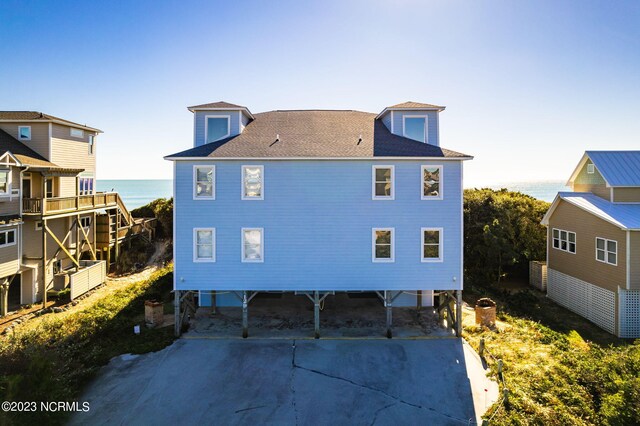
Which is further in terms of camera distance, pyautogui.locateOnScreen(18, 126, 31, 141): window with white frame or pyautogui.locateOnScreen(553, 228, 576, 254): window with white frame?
pyautogui.locateOnScreen(18, 126, 31, 141): window with white frame

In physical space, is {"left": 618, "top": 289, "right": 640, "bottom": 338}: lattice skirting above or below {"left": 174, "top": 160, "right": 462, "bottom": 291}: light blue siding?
below

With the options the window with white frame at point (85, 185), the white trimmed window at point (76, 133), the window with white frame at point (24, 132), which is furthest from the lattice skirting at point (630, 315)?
Result: the window with white frame at point (24, 132)

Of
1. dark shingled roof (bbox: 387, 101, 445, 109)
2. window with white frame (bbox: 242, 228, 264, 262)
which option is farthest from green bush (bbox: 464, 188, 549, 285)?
window with white frame (bbox: 242, 228, 264, 262)

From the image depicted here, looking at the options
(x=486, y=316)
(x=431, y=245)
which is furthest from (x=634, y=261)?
(x=431, y=245)

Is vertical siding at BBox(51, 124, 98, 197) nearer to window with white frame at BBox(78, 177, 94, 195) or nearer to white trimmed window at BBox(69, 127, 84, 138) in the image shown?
white trimmed window at BBox(69, 127, 84, 138)

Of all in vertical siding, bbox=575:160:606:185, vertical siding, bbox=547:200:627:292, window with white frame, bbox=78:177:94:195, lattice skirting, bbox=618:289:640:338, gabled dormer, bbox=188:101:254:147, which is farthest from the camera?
window with white frame, bbox=78:177:94:195

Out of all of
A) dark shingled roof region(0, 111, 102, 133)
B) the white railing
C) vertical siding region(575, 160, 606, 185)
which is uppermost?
dark shingled roof region(0, 111, 102, 133)

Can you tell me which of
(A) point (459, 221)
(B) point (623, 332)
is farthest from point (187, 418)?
(B) point (623, 332)

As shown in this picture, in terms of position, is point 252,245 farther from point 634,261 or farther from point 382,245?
point 634,261

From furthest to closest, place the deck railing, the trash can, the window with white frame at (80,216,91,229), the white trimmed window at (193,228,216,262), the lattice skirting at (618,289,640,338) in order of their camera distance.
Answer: the window with white frame at (80,216,91,229) → the deck railing → the trash can → the lattice skirting at (618,289,640,338) → the white trimmed window at (193,228,216,262)
